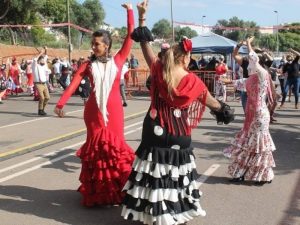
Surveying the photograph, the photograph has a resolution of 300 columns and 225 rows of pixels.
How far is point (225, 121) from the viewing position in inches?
181

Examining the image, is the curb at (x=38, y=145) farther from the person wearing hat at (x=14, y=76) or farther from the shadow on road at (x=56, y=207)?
the person wearing hat at (x=14, y=76)

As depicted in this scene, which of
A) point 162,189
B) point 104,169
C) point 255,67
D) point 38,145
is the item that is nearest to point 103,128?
point 104,169

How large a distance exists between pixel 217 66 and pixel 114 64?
14430 mm

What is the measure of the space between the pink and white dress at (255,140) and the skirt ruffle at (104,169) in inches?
71.9

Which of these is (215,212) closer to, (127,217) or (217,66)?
(127,217)

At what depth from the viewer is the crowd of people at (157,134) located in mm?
4449

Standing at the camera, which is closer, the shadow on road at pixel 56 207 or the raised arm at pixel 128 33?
the shadow on road at pixel 56 207

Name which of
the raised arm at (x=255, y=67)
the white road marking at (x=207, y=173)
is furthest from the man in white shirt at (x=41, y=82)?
the raised arm at (x=255, y=67)

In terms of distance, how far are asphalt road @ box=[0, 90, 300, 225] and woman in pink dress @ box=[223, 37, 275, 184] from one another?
0.56 ft

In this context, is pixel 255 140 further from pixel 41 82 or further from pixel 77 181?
pixel 41 82

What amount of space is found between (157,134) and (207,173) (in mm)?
2767

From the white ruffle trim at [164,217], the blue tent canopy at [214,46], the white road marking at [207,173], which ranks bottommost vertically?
the white road marking at [207,173]

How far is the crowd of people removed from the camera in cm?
445

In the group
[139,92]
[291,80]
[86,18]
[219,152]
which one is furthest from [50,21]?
[219,152]
